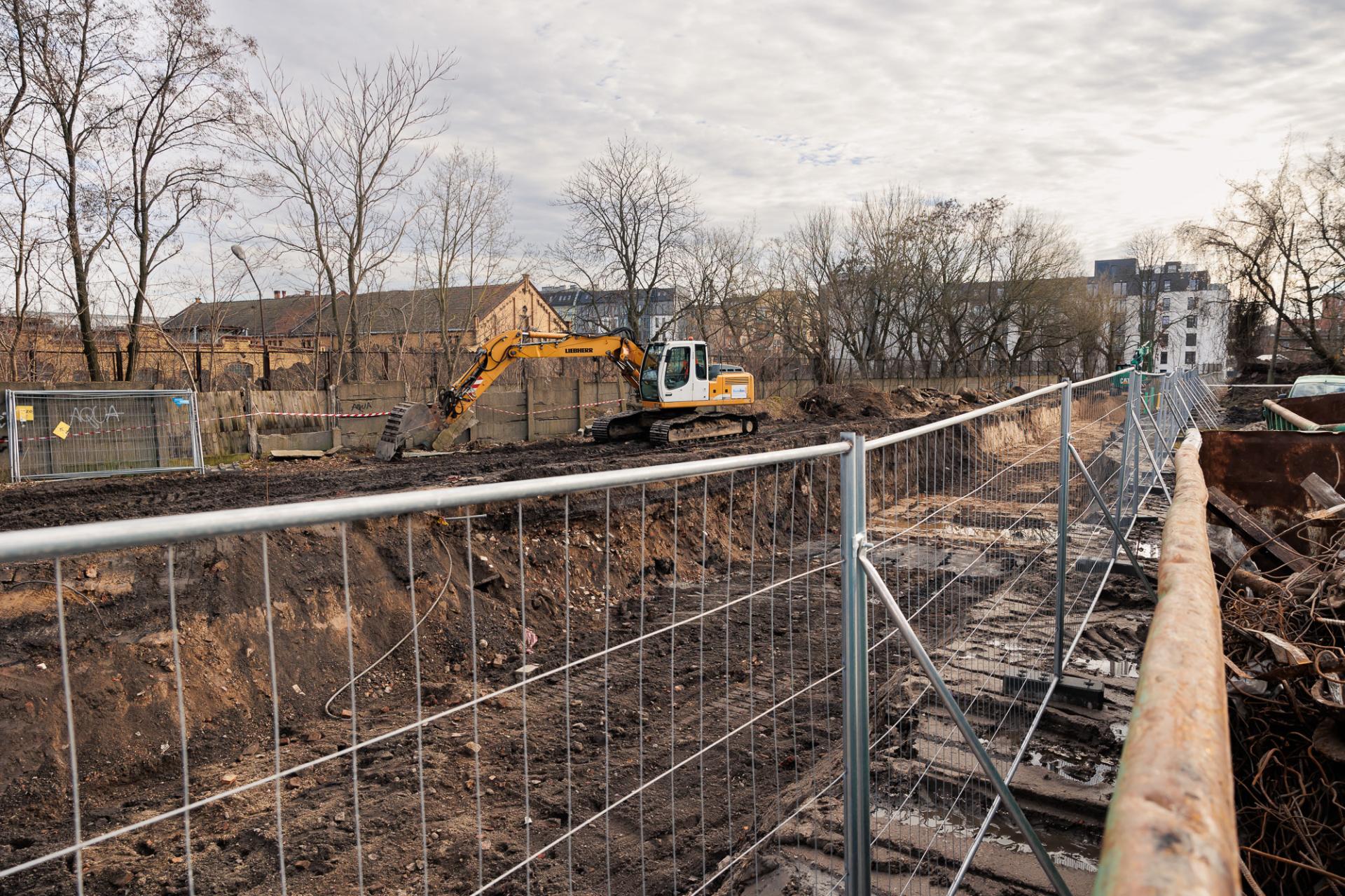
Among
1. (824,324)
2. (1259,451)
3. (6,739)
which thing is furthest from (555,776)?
A: (824,324)

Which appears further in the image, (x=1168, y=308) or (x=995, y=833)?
(x=1168, y=308)

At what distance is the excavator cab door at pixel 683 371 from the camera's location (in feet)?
61.2

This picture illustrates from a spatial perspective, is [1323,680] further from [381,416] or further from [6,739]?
[381,416]

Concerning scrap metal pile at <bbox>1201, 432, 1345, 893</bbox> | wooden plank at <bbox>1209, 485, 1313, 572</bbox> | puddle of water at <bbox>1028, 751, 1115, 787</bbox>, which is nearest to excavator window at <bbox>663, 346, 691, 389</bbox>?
scrap metal pile at <bbox>1201, 432, 1345, 893</bbox>

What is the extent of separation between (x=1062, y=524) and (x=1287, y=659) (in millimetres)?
1457

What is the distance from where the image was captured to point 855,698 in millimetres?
2527

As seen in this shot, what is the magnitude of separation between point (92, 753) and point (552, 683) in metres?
3.39

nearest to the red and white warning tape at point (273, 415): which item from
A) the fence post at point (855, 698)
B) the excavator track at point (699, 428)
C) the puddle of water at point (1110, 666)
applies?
the excavator track at point (699, 428)

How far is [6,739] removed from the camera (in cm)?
548

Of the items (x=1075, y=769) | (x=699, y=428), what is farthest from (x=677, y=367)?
(x=1075, y=769)

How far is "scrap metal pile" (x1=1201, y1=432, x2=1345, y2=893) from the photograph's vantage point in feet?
9.39

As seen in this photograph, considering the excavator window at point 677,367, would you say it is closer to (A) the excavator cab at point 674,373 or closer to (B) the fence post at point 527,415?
(A) the excavator cab at point 674,373

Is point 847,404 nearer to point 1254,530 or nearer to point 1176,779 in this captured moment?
point 1254,530

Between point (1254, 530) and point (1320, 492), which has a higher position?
point (1320, 492)
